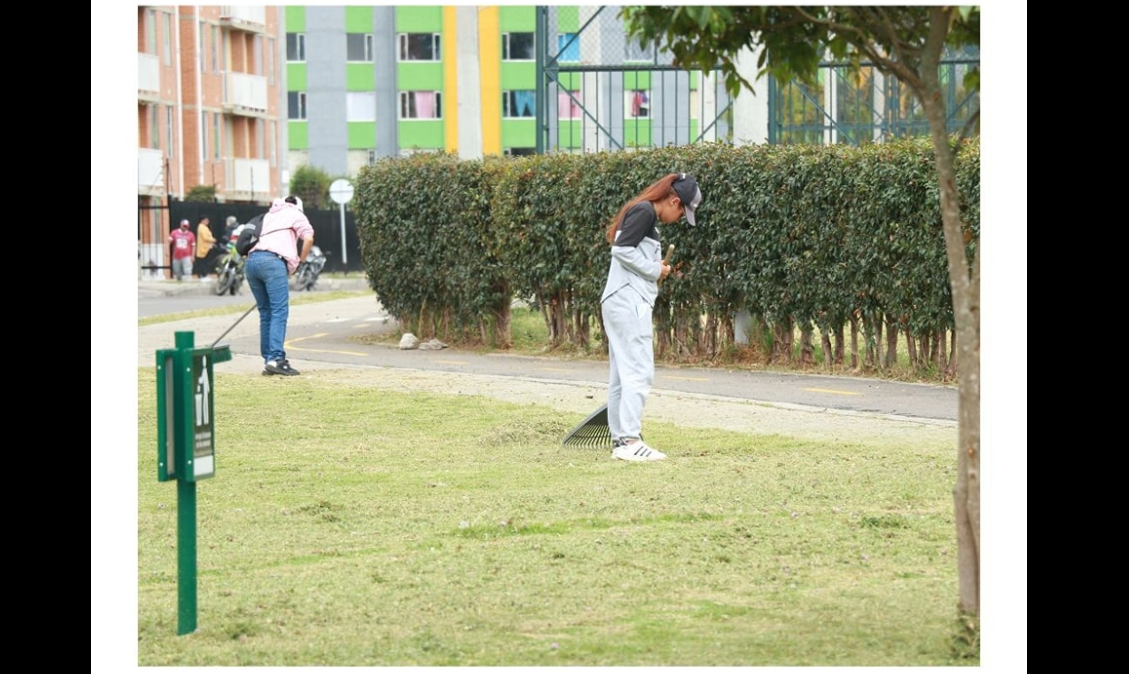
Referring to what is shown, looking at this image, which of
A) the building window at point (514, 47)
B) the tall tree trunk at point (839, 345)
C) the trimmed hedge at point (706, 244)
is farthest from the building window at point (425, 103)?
the tall tree trunk at point (839, 345)

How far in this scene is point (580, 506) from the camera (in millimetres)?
8359

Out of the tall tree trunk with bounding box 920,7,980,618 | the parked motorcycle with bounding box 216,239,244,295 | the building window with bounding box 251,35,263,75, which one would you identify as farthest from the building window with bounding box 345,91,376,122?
the tall tree trunk with bounding box 920,7,980,618

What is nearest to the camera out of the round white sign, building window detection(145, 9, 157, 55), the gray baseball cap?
the gray baseball cap

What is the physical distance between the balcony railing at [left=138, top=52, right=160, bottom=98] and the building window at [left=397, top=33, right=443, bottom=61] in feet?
64.6

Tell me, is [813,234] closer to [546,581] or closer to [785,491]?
[785,491]

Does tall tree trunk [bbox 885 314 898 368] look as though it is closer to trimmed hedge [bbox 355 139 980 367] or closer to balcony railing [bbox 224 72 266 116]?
trimmed hedge [bbox 355 139 980 367]

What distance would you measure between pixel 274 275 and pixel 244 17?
51.7 metres

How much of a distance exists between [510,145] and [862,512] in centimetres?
6816

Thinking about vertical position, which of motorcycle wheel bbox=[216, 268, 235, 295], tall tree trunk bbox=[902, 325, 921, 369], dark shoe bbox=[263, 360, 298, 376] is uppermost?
motorcycle wheel bbox=[216, 268, 235, 295]

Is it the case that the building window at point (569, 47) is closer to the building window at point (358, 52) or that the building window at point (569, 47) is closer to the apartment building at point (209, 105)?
the apartment building at point (209, 105)

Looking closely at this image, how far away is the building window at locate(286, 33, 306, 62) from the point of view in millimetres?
77125

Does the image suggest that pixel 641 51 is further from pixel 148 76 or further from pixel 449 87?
pixel 449 87

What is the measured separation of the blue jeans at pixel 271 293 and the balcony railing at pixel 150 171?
38.1 metres
